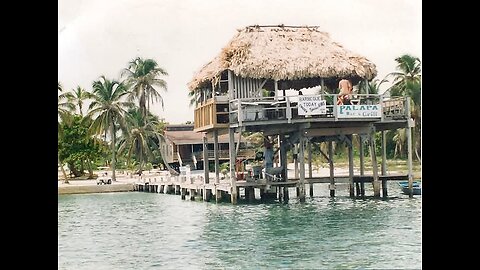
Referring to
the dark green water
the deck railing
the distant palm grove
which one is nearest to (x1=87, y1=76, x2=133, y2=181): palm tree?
the distant palm grove

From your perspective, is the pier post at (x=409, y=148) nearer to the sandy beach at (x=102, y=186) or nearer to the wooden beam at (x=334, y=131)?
the wooden beam at (x=334, y=131)

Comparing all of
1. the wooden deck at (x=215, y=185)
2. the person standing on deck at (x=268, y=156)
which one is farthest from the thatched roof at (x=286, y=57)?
the wooden deck at (x=215, y=185)

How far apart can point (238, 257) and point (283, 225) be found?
11.1 feet

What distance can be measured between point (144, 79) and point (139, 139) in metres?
2.08

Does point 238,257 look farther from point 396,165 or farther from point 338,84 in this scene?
point 396,165

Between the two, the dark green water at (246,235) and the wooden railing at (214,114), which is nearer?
the dark green water at (246,235)

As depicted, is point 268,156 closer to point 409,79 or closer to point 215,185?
point 215,185

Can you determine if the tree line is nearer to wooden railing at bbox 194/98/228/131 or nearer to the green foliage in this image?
the green foliage

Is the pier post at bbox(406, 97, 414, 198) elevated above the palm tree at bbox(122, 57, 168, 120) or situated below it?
below

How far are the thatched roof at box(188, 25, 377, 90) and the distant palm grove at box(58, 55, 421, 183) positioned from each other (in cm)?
532

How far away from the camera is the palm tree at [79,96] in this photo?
25306 millimetres

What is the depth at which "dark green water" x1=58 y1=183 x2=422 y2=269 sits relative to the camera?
10617 mm

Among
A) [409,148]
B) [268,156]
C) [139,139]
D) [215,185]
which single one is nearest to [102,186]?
[139,139]
